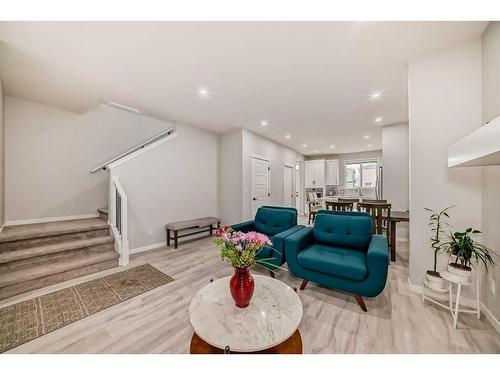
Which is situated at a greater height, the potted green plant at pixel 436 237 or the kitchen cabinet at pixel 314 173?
the kitchen cabinet at pixel 314 173

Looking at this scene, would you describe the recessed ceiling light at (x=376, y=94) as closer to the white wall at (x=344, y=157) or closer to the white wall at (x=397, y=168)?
the white wall at (x=397, y=168)

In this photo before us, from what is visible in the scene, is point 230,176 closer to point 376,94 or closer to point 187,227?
point 187,227

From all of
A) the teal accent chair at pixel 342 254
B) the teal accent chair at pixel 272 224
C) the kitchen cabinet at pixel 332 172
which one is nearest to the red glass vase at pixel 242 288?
the teal accent chair at pixel 342 254

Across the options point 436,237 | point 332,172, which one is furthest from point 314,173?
point 436,237

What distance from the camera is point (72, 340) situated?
1.58 meters

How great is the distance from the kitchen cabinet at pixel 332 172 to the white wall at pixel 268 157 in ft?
5.70

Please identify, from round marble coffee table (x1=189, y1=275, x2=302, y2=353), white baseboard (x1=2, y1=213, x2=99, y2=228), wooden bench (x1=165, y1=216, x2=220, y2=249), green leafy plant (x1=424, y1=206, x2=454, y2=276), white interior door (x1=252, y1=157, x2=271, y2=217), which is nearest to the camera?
round marble coffee table (x1=189, y1=275, x2=302, y2=353)

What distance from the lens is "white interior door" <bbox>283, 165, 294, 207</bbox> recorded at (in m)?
6.79

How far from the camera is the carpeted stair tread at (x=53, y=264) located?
7.53ft

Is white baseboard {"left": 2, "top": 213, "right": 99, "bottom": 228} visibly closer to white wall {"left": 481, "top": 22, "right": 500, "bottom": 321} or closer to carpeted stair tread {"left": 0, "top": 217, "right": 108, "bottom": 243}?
carpeted stair tread {"left": 0, "top": 217, "right": 108, "bottom": 243}

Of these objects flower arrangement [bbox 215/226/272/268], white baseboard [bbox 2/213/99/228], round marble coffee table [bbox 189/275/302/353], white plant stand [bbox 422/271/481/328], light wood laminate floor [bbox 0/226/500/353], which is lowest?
light wood laminate floor [bbox 0/226/500/353]

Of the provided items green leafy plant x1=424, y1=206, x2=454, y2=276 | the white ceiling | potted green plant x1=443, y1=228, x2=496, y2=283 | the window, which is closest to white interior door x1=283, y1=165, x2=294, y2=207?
the window
